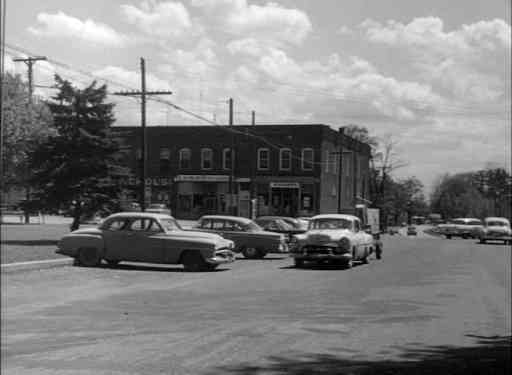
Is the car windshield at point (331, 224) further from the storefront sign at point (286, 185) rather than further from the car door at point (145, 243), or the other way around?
the storefront sign at point (286, 185)

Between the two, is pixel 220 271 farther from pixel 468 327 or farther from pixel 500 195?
pixel 500 195

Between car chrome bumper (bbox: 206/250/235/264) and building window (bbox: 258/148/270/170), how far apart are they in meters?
40.7

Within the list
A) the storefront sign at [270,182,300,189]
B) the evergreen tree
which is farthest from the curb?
the storefront sign at [270,182,300,189]

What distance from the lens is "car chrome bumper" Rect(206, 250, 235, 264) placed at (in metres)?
19.1

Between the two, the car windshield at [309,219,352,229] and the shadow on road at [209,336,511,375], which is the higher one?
the car windshield at [309,219,352,229]

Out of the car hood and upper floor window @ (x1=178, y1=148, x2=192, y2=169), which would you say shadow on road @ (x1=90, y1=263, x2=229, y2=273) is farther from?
upper floor window @ (x1=178, y1=148, x2=192, y2=169)

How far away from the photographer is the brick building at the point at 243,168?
5916 cm

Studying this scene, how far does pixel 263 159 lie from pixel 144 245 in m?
41.8

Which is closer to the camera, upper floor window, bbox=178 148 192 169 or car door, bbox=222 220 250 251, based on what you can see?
car door, bbox=222 220 250 251

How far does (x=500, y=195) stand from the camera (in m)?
119

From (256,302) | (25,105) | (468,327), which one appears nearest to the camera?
(468,327)

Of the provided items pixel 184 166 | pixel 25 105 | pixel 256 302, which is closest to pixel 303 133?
pixel 184 166

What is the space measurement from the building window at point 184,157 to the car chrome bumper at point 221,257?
39.9m

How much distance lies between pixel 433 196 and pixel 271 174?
80.6 metres
